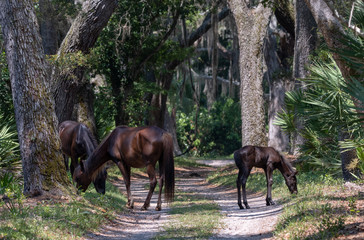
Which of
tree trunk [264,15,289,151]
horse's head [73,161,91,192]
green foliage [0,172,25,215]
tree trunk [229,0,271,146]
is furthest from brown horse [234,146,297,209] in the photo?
tree trunk [264,15,289,151]

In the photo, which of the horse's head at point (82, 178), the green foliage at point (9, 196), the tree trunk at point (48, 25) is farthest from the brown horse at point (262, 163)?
the tree trunk at point (48, 25)

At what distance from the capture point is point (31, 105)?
10.3 meters

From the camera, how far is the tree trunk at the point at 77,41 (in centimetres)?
1473

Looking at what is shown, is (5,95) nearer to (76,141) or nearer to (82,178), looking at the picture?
(76,141)

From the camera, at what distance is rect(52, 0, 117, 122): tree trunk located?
14.7 m

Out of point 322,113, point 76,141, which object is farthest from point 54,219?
point 76,141

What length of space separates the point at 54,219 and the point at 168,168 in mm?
4017

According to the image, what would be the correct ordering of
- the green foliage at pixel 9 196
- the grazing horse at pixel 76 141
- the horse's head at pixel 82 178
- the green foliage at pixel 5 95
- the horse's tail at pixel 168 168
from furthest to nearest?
the green foliage at pixel 5 95, the grazing horse at pixel 76 141, the horse's head at pixel 82 178, the horse's tail at pixel 168 168, the green foliage at pixel 9 196

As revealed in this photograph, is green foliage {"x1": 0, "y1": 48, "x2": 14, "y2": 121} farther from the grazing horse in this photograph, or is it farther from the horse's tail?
the horse's tail

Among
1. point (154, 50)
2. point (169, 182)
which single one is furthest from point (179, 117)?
point (169, 182)

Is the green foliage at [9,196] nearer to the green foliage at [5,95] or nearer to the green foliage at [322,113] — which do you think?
the green foliage at [322,113]

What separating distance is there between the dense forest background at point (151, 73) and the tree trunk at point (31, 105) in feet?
0.06

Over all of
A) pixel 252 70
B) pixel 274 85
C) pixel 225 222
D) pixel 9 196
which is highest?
pixel 274 85

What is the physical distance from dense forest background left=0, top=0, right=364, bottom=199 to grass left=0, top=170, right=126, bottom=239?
843 millimetres
